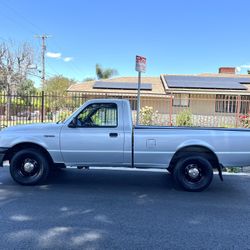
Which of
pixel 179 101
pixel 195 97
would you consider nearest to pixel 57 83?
pixel 179 101

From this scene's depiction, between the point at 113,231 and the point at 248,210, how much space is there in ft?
7.86

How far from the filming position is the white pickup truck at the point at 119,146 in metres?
5.87

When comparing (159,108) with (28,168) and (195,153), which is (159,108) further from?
(28,168)

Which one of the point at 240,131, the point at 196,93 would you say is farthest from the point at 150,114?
the point at 240,131

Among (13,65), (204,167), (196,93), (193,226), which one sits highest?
(13,65)

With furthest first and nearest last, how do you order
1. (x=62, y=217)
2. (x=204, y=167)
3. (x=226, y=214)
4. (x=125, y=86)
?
(x=125, y=86) < (x=204, y=167) < (x=226, y=214) < (x=62, y=217)

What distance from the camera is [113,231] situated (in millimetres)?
3982

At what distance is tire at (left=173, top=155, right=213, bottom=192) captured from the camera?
19.2 ft

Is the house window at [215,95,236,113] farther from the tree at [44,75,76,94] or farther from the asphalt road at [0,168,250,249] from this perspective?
the tree at [44,75,76,94]

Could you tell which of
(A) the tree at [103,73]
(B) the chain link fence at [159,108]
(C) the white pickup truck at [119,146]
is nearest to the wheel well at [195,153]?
(C) the white pickup truck at [119,146]

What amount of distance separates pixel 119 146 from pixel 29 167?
189cm

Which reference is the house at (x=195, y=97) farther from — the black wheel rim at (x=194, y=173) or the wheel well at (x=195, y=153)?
the black wheel rim at (x=194, y=173)

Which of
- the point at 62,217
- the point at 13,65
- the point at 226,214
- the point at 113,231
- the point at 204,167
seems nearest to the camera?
the point at 113,231

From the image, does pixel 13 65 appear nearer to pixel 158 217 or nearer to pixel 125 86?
pixel 125 86
